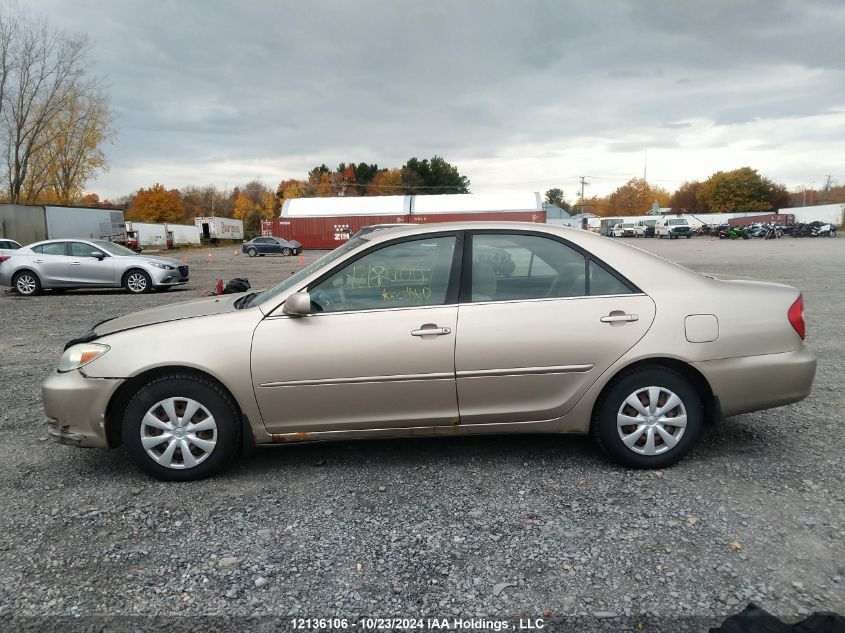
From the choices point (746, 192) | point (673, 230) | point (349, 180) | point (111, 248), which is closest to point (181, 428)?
point (111, 248)

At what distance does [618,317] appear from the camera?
3461mm

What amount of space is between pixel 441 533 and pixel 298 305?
1486 millimetres

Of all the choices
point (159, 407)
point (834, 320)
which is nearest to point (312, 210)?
point (834, 320)

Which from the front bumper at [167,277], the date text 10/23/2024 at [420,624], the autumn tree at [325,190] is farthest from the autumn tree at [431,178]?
the date text 10/23/2024 at [420,624]

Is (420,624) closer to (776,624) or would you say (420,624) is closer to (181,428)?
(776,624)

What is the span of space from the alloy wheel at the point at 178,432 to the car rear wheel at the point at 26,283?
44.8ft

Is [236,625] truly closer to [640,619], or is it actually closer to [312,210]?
[640,619]

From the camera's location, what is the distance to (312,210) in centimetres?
4872

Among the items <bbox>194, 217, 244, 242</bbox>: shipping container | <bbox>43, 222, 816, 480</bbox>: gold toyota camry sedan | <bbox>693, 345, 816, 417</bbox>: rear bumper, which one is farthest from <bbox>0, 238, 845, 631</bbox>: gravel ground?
<bbox>194, 217, 244, 242</bbox>: shipping container

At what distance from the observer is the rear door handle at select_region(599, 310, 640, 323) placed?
11.3 ft

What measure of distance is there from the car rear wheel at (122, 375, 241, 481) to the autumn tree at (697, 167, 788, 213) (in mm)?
100001

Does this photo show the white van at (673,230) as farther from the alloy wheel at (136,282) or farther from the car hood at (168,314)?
the car hood at (168,314)

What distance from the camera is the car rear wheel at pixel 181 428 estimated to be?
3.38m

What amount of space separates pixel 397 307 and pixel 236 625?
73.0 inches
